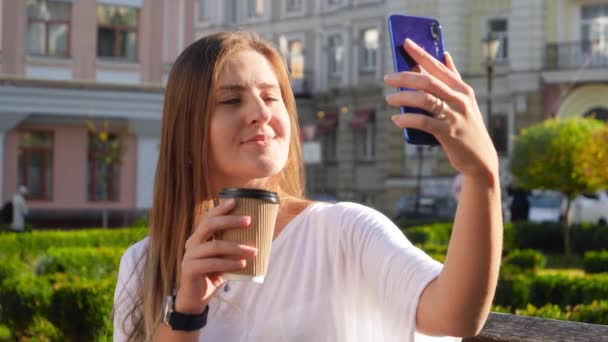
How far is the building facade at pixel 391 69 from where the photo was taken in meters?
34.2

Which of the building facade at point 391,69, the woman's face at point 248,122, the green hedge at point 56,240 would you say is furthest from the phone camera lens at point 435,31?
the building facade at point 391,69

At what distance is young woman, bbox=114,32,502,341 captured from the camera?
2014mm

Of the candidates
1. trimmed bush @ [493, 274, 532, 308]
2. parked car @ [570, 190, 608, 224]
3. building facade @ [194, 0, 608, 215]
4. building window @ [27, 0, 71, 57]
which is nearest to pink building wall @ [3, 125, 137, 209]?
building window @ [27, 0, 71, 57]

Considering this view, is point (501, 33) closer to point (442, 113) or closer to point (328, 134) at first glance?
point (328, 134)

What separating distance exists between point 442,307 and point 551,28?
111 feet

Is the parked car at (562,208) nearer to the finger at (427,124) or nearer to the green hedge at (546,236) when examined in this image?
the green hedge at (546,236)

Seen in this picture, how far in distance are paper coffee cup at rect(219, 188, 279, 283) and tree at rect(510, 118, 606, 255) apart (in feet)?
62.3

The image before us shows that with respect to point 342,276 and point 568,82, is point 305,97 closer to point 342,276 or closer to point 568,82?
point 568,82

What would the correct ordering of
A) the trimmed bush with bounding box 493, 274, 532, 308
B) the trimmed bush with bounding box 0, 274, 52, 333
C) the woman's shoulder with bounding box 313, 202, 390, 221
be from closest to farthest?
the woman's shoulder with bounding box 313, 202, 390, 221 < the trimmed bush with bounding box 0, 274, 52, 333 < the trimmed bush with bounding box 493, 274, 532, 308

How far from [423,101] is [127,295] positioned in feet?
3.62

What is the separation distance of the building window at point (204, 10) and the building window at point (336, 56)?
6467mm

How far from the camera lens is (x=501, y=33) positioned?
36125 mm

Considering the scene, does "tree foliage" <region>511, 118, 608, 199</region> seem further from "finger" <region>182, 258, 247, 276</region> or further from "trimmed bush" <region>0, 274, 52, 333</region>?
"finger" <region>182, 258, 247, 276</region>

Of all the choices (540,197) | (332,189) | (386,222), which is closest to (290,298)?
(386,222)
